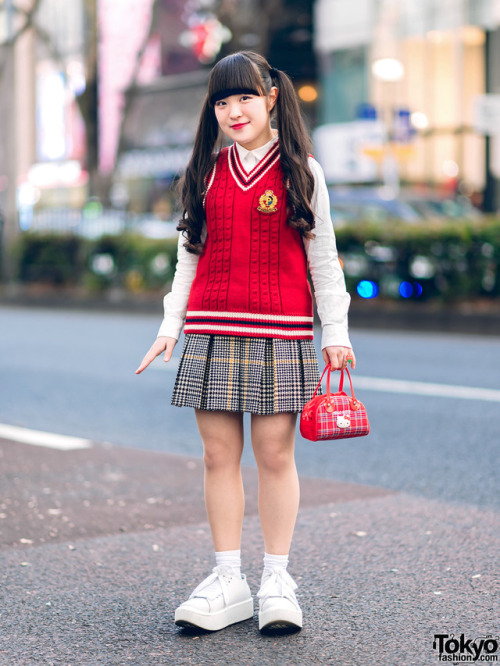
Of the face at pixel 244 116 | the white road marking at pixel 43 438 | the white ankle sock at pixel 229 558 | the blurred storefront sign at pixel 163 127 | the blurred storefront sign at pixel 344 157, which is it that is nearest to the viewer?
the face at pixel 244 116

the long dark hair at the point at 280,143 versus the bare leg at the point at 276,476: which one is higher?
the long dark hair at the point at 280,143

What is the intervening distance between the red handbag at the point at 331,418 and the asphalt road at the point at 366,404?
6.28 feet

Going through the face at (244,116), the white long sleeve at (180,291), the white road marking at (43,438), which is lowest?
the white road marking at (43,438)

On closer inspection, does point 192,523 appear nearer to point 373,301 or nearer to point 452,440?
point 452,440

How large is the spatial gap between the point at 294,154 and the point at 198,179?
1.01 ft

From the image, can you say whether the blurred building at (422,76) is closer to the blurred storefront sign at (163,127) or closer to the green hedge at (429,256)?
the blurred storefront sign at (163,127)

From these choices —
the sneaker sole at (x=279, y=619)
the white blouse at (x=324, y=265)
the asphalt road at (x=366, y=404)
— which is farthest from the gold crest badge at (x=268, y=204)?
the asphalt road at (x=366, y=404)

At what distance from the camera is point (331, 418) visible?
3.13 metres

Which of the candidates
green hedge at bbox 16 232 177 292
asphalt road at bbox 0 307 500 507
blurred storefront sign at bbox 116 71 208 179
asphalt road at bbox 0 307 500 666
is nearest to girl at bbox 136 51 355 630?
asphalt road at bbox 0 307 500 666

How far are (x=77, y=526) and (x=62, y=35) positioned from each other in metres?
44.0

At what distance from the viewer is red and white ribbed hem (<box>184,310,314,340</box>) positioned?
322 centimetres

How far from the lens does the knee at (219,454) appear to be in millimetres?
3299

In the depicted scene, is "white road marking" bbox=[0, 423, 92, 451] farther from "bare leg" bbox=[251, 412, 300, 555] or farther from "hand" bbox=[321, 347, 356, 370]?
"hand" bbox=[321, 347, 356, 370]

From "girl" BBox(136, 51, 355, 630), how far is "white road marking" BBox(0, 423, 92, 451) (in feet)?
10.4
